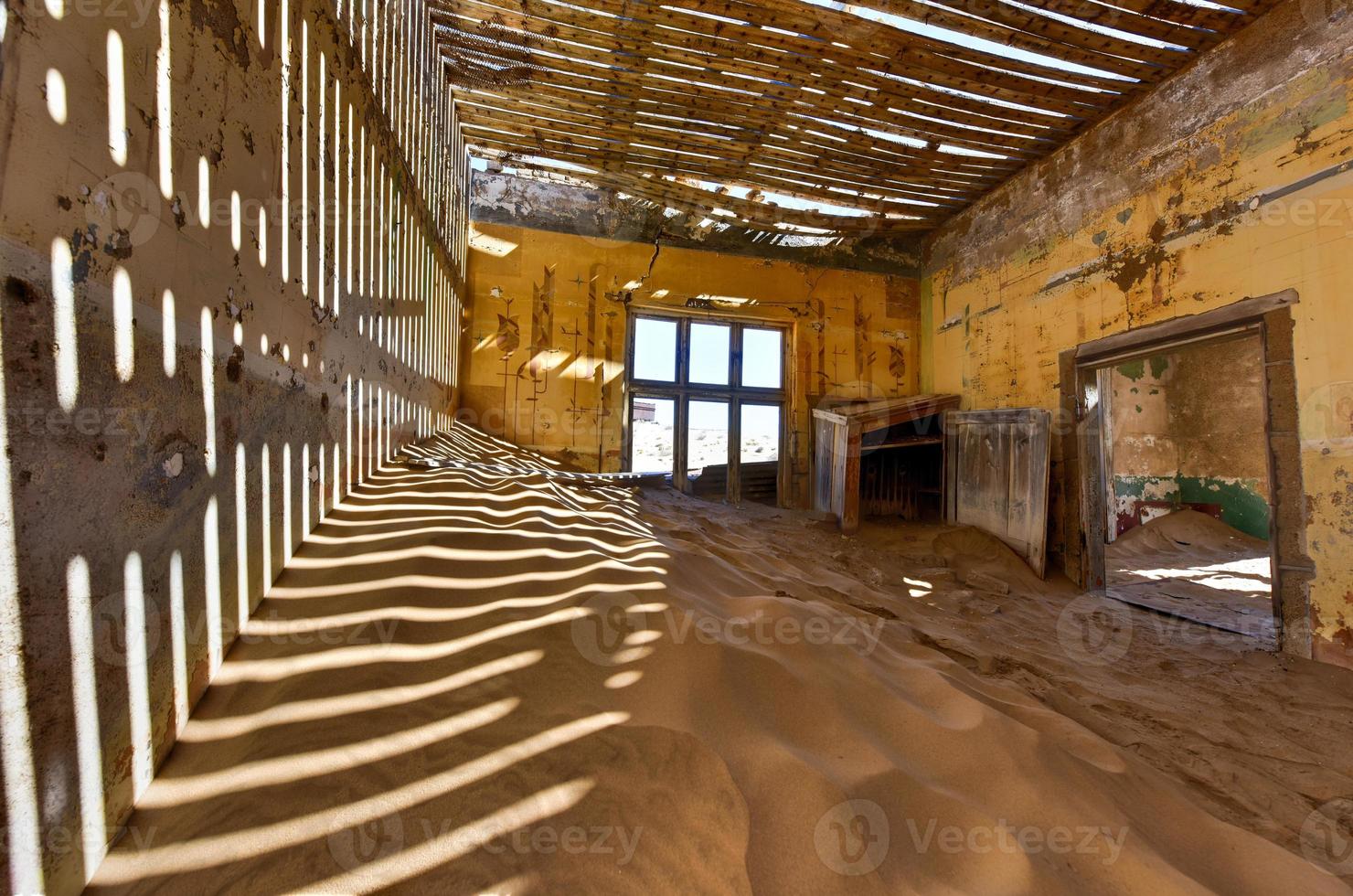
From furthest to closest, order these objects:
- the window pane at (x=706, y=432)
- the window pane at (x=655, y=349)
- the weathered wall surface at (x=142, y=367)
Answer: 1. the window pane at (x=706, y=432)
2. the window pane at (x=655, y=349)
3. the weathered wall surface at (x=142, y=367)

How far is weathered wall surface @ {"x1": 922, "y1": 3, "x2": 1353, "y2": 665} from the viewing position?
350 cm

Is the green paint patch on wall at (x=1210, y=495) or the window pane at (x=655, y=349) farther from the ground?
the window pane at (x=655, y=349)

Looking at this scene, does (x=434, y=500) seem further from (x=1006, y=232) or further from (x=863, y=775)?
(x=1006, y=232)

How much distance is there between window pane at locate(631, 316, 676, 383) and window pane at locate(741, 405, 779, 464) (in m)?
1.27

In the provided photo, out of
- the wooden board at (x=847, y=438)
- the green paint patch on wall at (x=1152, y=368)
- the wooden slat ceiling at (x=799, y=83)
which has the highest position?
the wooden slat ceiling at (x=799, y=83)

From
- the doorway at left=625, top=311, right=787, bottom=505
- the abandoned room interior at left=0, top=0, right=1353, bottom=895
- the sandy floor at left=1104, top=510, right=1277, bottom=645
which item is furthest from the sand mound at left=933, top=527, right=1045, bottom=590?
the doorway at left=625, top=311, right=787, bottom=505

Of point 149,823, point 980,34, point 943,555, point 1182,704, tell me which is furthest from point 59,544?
point 943,555

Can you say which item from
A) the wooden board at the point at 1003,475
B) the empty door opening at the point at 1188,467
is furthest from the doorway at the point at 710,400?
the empty door opening at the point at 1188,467

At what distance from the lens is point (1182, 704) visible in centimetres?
260

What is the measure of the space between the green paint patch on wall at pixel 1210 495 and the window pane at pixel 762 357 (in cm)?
645

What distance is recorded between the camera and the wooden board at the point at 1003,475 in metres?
5.50

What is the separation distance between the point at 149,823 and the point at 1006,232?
8153 millimetres

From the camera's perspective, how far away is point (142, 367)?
3.79ft

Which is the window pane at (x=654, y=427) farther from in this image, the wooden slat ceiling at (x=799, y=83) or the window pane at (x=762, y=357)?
the wooden slat ceiling at (x=799, y=83)
